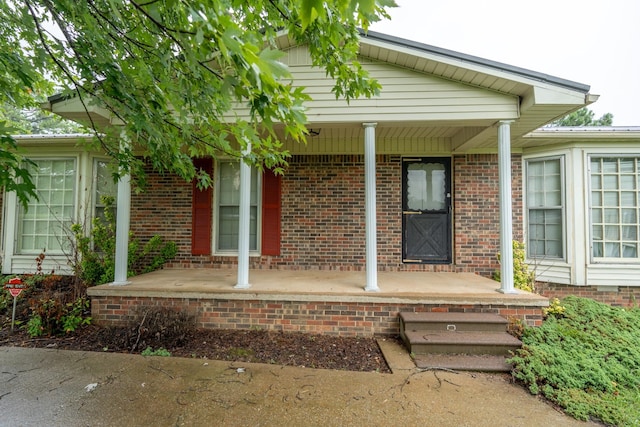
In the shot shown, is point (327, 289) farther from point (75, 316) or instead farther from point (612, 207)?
point (612, 207)

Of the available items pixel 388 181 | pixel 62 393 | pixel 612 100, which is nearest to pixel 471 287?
pixel 388 181

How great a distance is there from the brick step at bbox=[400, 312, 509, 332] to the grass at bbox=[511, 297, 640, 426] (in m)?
0.34

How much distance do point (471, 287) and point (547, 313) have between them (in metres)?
1.13

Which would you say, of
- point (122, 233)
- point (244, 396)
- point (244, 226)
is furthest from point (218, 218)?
point (244, 396)

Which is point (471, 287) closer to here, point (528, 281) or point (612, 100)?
point (528, 281)

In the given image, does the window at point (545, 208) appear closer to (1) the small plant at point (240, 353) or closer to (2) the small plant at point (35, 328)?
(1) the small plant at point (240, 353)

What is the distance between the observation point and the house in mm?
3906

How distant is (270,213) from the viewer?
18.8ft

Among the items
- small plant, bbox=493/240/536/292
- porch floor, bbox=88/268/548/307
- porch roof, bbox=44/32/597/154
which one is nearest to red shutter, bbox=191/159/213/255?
porch floor, bbox=88/268/548/307

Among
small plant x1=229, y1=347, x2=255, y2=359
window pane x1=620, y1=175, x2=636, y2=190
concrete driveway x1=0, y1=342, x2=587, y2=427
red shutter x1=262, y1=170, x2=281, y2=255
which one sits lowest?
concrete driveway x1=0, y1=342, x2=587, y2=427

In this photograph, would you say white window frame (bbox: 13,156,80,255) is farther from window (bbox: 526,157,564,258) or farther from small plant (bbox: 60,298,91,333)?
window (bbox: 526,157,564,258)

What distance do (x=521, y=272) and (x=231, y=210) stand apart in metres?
5.29

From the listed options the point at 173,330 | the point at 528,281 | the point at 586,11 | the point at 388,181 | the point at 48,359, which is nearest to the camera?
the point at 48,359

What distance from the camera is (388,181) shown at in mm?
5684
